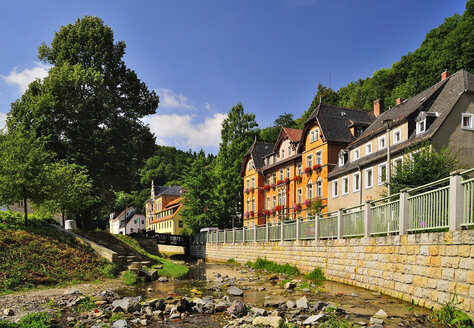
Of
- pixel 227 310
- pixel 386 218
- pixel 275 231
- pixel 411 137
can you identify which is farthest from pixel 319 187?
pixel 227 310

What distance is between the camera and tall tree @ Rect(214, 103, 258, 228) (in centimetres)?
5278

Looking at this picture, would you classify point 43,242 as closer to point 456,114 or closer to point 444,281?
point 444,281

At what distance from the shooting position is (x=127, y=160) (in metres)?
35.1

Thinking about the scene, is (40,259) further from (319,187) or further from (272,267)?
(319,187)

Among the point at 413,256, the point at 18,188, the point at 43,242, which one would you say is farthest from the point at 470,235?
the point at 18,188

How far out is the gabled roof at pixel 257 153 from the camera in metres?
52.8

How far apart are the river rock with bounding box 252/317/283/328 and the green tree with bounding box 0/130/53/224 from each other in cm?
1618

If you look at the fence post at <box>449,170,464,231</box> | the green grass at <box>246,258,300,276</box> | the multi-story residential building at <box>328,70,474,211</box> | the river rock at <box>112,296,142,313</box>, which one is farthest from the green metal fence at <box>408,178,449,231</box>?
the green grass at <box>246,258,300,276</box>

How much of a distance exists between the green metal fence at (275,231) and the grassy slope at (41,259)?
10802 mm

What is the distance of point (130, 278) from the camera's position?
1811 centimetres

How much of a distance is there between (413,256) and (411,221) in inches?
43.8

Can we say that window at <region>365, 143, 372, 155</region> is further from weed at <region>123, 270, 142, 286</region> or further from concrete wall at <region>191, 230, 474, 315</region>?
weed at <region>123, 270, 142, 286</region>

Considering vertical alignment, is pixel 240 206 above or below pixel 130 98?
below

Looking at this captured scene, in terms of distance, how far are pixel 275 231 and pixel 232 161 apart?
102 ft
